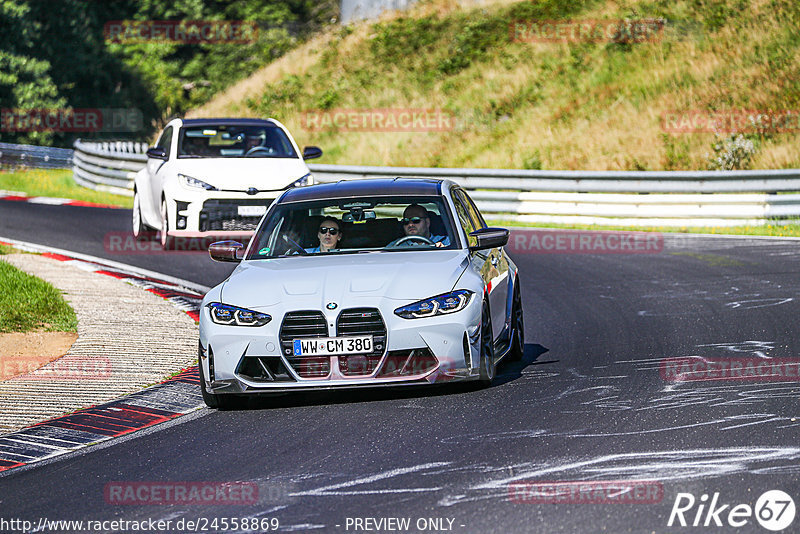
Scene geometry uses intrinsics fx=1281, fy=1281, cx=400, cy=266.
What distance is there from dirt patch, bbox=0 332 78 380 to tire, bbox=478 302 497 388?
3792 mm

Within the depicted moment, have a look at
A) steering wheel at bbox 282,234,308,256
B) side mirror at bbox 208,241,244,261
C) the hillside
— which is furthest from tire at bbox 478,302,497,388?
the hillside

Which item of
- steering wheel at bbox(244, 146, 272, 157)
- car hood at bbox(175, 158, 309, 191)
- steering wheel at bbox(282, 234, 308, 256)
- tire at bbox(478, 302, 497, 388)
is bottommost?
tire at bbox(478, 302, 497, 388)

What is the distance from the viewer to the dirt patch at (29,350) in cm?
1027

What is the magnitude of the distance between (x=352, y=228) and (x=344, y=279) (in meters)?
1.30

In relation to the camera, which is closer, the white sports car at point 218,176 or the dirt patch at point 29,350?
the dirt patch at point 29,350

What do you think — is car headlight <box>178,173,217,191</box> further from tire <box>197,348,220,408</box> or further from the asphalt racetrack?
tire <box>197,348,220,408</box>

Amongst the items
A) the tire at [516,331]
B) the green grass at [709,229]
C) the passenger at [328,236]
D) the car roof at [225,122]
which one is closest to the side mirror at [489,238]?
the tire at [516,331]

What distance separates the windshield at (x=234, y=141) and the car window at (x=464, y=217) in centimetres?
766

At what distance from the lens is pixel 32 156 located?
37.7 metres

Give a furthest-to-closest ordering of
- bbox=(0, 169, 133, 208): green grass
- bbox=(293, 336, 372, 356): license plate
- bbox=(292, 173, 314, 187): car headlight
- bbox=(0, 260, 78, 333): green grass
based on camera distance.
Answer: bbox=(0, 169, 133, 208): green grass
bbox=(292, 173, 314, 187): car headlight
bbox=(0, 260, 78, 333): green grass
bbox=(293, 336, 372, 356): license plate

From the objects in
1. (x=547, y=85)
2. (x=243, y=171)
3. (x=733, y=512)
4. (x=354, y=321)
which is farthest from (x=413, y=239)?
(x=547, y=85)

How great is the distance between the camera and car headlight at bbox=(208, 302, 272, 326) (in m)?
8.21

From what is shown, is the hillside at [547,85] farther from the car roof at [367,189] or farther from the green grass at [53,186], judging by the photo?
the car roof at [367,189]

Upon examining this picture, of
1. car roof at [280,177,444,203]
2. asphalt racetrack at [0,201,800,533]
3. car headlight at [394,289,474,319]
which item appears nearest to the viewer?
asphalt racetrack at [0,201,800,533]
